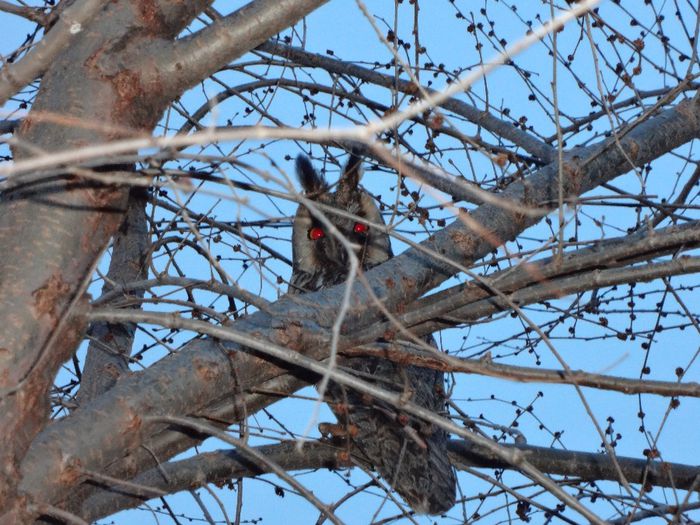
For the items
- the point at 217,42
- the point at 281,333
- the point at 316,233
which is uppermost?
the point at 316,233

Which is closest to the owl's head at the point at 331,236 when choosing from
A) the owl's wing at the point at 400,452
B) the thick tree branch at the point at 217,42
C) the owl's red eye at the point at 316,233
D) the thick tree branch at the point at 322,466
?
the owl's red eye at the point at 316,233

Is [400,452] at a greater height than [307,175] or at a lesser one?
lesser

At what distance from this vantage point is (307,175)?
454cm

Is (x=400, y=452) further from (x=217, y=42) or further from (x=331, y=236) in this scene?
(x=217, y=42)

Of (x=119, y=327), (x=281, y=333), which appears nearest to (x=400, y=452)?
(x=281, y=333)

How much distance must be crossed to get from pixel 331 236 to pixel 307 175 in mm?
334

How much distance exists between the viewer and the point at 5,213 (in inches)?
79.6

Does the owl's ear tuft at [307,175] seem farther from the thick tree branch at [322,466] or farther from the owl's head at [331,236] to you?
the thick tree branch at [322,466]

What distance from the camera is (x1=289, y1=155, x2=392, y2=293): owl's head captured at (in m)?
4.54

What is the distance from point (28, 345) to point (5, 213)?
0.31m

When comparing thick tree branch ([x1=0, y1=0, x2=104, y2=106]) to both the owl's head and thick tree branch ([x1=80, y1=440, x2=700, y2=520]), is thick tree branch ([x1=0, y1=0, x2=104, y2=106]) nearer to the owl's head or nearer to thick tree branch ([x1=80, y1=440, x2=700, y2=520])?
thick tree branch ([x1=80, y1=440, x2=700, y2=520])

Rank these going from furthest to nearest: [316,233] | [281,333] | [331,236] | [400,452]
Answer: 1. [316,233]
2. [331,236]
3. [400,452]
4. [281,333]

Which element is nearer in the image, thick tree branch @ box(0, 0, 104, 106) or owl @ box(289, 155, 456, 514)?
thick tree branch @ box(0, 0, 104, 106)

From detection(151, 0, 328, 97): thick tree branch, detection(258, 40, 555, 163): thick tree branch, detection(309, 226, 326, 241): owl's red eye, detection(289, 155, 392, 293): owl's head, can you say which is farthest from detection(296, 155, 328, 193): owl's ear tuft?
detection(151, 0, 328, 97): thick tree branch
